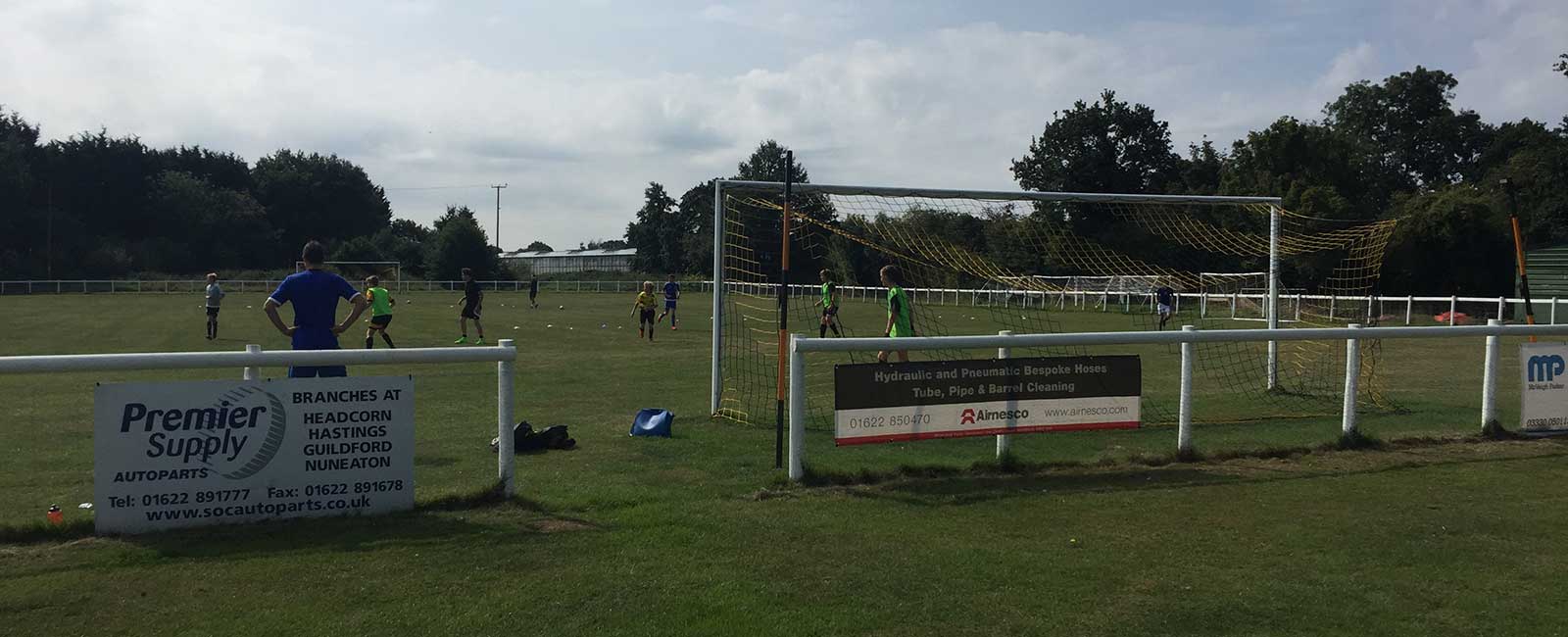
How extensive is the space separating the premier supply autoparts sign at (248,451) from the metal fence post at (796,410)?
2.45 meters

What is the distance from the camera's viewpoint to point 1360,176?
6119 centimetres

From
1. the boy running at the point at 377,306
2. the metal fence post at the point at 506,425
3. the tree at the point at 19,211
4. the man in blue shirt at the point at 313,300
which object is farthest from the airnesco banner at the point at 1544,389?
the tree at the point at 19,211

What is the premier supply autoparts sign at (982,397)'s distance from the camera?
7.53 meters

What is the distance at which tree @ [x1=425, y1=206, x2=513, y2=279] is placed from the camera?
73938 millimetres

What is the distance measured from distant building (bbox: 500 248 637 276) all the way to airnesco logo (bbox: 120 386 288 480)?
331 feet

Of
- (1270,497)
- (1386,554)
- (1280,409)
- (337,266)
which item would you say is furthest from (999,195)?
(337,266)

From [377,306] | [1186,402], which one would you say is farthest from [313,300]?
[377,306]

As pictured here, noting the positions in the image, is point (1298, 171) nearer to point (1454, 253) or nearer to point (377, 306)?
point (1454, 253)

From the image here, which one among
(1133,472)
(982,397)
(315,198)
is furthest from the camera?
(315,198)

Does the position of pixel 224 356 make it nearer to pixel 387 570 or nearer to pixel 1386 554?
pixel 387 570

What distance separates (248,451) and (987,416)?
15.9ft

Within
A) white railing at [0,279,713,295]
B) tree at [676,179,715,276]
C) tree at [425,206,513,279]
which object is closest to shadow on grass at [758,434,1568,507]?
tree at [676,179,715,276]

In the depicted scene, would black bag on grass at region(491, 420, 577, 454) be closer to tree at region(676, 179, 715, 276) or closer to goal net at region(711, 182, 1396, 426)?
goal net at region(711, 182, 1396, 426)

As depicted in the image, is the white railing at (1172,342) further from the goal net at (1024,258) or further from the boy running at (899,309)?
the boy running at (899,309)
